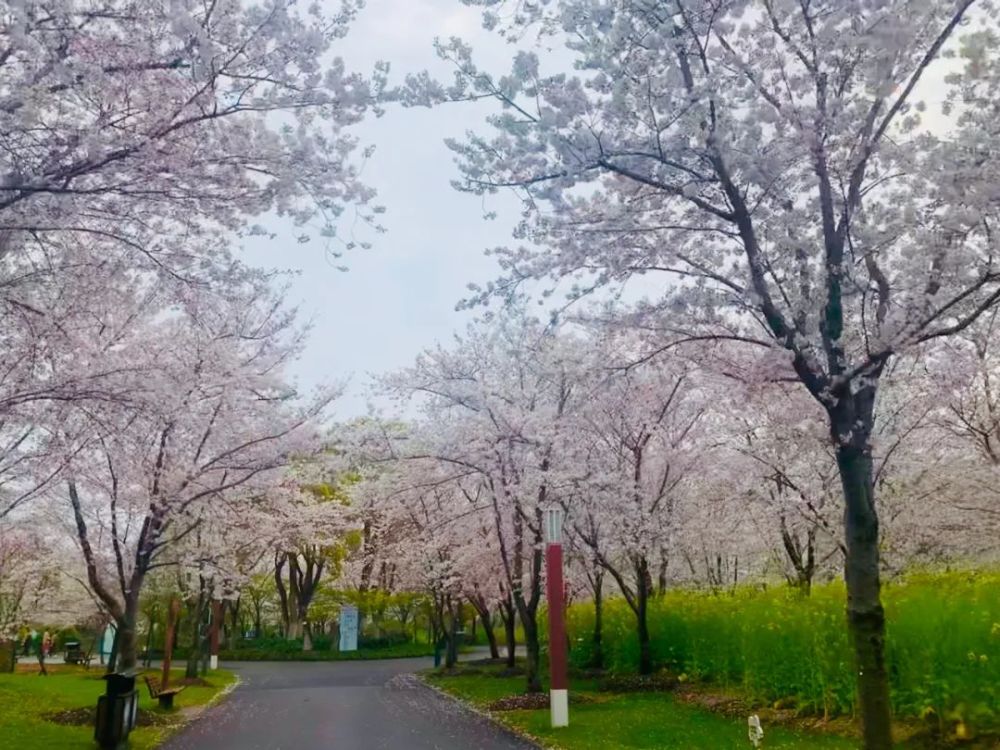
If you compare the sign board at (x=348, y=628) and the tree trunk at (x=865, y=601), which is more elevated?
the tree trunk at (x=865, y=601)

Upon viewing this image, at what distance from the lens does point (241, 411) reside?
13805 mm

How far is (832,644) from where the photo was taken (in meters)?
11.0

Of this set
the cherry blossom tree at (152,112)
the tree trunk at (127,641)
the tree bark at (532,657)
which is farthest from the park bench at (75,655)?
the cherry blossom tree at (152,112)

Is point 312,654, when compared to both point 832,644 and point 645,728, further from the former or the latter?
point 832,644

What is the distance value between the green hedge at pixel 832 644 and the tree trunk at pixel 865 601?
280 centimetres

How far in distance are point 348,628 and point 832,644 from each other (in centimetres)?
3175

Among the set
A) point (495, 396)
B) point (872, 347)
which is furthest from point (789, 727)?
point (495, 396)

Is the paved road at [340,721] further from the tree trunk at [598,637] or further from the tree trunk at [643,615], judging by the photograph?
the tree trunk at [598,637]

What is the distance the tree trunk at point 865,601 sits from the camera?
566 centimetres

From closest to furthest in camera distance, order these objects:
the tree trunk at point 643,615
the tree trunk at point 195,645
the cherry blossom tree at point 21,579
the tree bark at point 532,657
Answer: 1. the tree bark at point 532,657
2. the tree trunk at point 643,615
3. the tree trunk at point 195,645
4. the cherry blossom tree at point 21,579

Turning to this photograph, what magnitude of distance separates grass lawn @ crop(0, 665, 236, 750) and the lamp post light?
18.5ft

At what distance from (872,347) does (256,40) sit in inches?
194

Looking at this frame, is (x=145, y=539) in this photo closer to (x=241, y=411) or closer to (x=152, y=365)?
(x=241, y=411)

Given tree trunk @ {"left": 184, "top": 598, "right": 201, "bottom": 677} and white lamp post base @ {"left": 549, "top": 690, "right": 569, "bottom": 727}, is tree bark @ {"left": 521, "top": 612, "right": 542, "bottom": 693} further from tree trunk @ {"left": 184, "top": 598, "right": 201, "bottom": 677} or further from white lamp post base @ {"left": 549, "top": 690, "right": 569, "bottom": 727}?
tree trunk @ {"left": 184, "top": 598, "right": 201, "bottom": 677}
